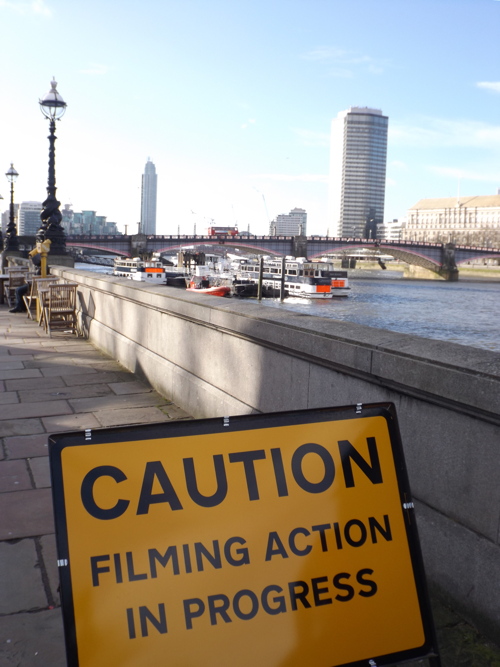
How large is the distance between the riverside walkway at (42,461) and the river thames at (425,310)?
18.9 m

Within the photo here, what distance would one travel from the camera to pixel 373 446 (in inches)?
85.4

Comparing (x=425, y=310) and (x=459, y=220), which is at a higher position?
(x=459, y=220)

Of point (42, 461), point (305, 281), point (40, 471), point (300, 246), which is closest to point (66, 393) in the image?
point (42, 461)

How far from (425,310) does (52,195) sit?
118 ft

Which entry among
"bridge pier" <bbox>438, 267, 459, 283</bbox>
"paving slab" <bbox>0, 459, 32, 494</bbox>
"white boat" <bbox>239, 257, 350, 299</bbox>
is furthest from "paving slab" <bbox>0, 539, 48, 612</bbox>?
"bridge pier" <bbox>438, 267, 459, 283</bbox>

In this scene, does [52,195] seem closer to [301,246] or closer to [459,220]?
[301,246]

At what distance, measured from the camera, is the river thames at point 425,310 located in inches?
1406

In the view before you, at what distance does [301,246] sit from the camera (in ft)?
289

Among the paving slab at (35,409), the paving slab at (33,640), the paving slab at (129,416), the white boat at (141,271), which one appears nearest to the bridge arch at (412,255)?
the white boat at (141,271)

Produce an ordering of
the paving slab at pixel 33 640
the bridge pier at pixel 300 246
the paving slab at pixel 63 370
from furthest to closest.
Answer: the bridge pier at pixel 300 246, the paving slab at pixel 63 370, the paving slab at pixel 33 640

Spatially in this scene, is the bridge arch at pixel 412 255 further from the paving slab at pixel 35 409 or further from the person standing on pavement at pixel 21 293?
the paving slab at pixel 35 409

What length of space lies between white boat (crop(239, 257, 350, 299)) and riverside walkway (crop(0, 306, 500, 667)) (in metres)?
49.4

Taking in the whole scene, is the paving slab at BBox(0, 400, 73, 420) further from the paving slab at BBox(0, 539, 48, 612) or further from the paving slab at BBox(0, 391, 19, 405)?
the paving slab at BBox(0, 539, 48, 612)

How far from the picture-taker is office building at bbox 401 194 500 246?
176 metres
